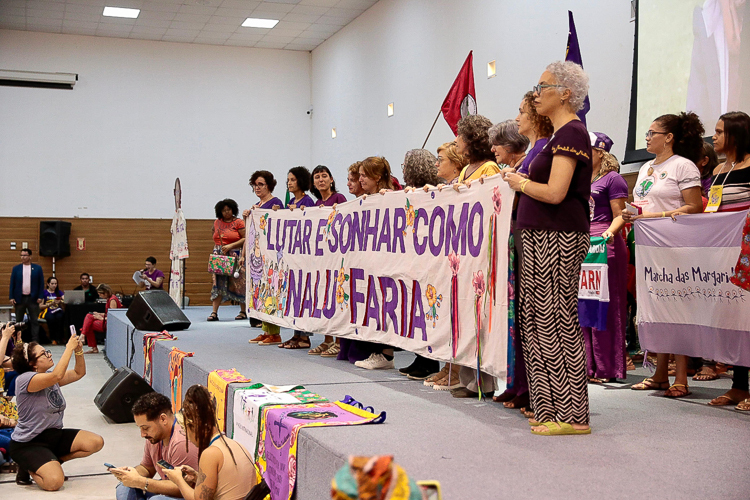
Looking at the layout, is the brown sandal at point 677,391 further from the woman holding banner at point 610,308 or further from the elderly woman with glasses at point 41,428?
the elderly woman with glasses at point 41,428

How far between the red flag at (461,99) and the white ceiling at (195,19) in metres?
5.22

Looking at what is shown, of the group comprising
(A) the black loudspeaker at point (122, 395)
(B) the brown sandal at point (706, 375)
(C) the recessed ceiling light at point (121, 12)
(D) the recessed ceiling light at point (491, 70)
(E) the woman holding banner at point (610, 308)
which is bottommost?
(A) the black loudspeaker at point (122, 395)

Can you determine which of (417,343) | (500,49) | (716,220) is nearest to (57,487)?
(417,343)

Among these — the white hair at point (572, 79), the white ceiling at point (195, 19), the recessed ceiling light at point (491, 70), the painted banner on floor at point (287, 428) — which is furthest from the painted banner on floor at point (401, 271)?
the white ceiling at point (195, 19)

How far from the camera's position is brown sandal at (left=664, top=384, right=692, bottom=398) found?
337cm

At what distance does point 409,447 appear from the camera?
7.89ft

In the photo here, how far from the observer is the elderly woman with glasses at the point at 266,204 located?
5.72 meters

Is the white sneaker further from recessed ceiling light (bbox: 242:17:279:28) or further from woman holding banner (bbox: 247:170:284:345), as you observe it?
recessed ceiling light (bbox: 242:17:279:28)

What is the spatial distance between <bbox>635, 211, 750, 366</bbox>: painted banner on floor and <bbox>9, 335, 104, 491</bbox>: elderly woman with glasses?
3.30 metres

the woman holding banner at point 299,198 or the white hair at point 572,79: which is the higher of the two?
the white hair at point 572,79

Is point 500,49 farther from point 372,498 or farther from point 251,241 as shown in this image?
point 372,498

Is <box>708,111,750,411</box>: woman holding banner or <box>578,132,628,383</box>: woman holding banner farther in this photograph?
<box>578,132,628,383</box>: woman holding banner

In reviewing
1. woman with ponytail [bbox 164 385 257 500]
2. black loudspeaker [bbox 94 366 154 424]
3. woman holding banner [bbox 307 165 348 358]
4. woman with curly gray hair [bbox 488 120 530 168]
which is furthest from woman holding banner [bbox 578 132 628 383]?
black loudspeaker [bbox 94 366 154 424]

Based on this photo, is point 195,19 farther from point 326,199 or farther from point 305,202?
point 326,199
